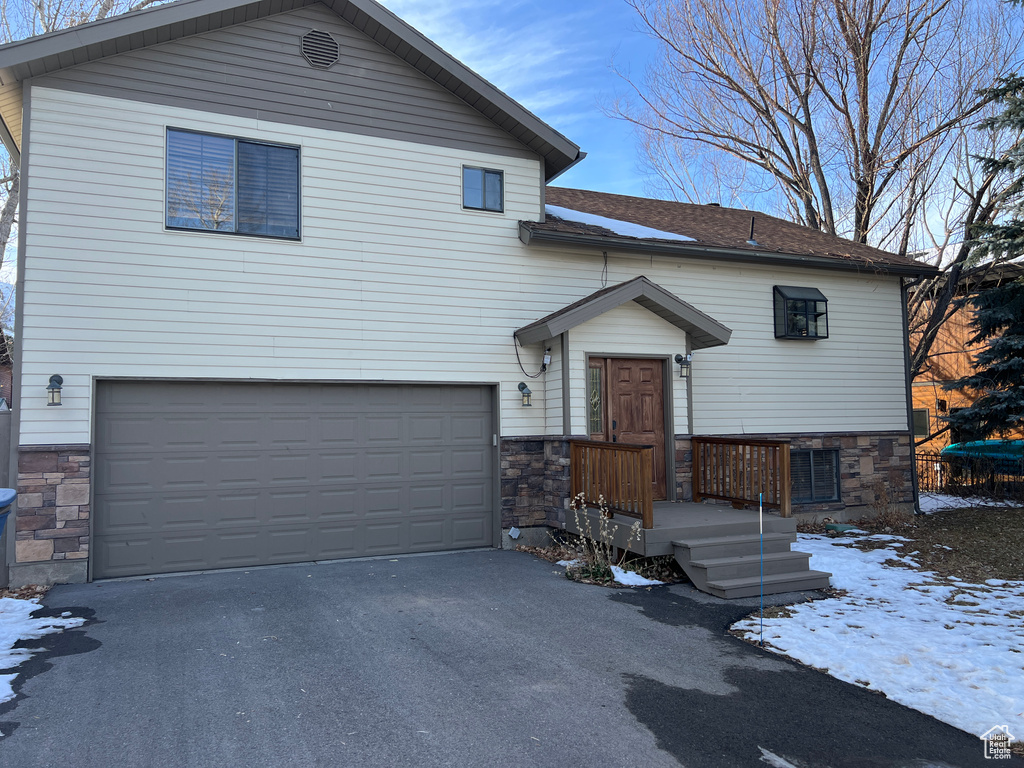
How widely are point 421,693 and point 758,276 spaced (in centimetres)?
854

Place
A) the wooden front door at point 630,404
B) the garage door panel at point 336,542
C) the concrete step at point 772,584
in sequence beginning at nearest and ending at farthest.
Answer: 1. the concrete step at point 772,584
2. the garage door panel at point 336,542
3. the wooden front door at point 630,404

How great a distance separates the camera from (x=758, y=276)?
1070 cm

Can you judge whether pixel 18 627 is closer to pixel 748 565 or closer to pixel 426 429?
pixel 426 429

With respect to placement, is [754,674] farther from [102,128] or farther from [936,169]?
[936,169]

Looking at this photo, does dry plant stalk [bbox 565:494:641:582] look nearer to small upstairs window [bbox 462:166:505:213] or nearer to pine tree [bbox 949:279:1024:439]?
small upstairs window [bbox 462:166:505:213]

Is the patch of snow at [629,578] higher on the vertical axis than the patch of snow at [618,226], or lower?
lower

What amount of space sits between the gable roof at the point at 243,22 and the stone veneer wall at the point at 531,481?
3878 mm

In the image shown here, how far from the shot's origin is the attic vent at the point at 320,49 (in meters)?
8.31

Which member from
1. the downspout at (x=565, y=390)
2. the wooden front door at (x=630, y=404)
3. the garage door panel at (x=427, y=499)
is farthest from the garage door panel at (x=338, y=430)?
the wooden front door at (x=630, y=404)

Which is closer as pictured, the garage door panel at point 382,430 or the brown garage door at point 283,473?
the brown garage door at point 283,473

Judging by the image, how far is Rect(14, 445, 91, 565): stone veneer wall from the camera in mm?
6828

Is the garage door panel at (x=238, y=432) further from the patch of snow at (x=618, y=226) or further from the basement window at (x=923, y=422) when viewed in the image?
the basement window at (x=923, y=422)

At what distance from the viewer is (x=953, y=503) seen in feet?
40.5

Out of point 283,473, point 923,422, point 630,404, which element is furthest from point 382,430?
point 923,422
